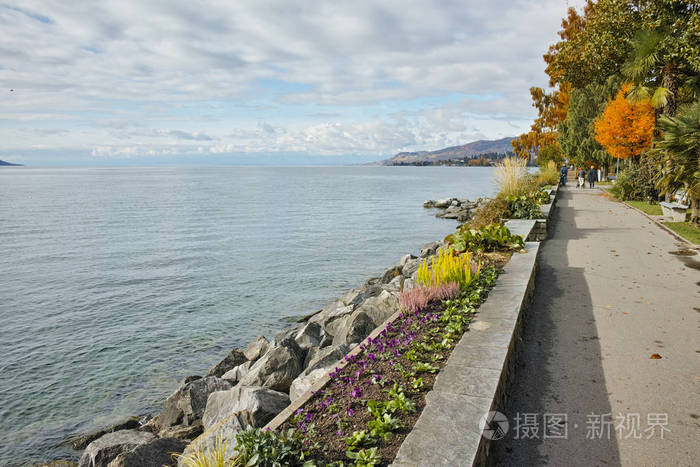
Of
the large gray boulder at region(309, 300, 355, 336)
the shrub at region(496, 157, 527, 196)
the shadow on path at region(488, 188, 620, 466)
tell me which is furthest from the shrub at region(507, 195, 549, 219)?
the large gray boulder at region(309, 300, 355, 336)

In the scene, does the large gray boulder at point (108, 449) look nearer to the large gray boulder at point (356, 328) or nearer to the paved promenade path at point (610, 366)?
the large gray boulder at point (356, 328)

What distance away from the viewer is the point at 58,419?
21.7 feet

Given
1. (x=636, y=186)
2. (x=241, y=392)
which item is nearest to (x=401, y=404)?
(x=241, y=392)

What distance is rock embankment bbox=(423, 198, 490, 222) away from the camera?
92.2 feet

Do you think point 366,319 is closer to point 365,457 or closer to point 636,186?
point 365,457

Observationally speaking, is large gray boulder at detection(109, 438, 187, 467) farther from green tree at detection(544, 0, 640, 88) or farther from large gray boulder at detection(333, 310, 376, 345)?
green tree at detection(544, 0, 640, 88)

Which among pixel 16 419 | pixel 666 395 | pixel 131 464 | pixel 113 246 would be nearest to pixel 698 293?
pixel 666 395

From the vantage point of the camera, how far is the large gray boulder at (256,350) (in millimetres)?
7768

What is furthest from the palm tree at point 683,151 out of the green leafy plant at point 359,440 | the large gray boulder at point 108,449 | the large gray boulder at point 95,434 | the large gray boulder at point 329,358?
the large gray boulder at point 95,434

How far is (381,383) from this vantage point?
12.6 feet

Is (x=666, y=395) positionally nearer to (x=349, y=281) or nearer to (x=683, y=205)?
(x=349, y=281)

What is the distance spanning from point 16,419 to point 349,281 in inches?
341

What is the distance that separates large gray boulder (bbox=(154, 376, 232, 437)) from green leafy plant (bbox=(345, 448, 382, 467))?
355 cm

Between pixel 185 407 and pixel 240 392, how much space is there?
131 centimetres
